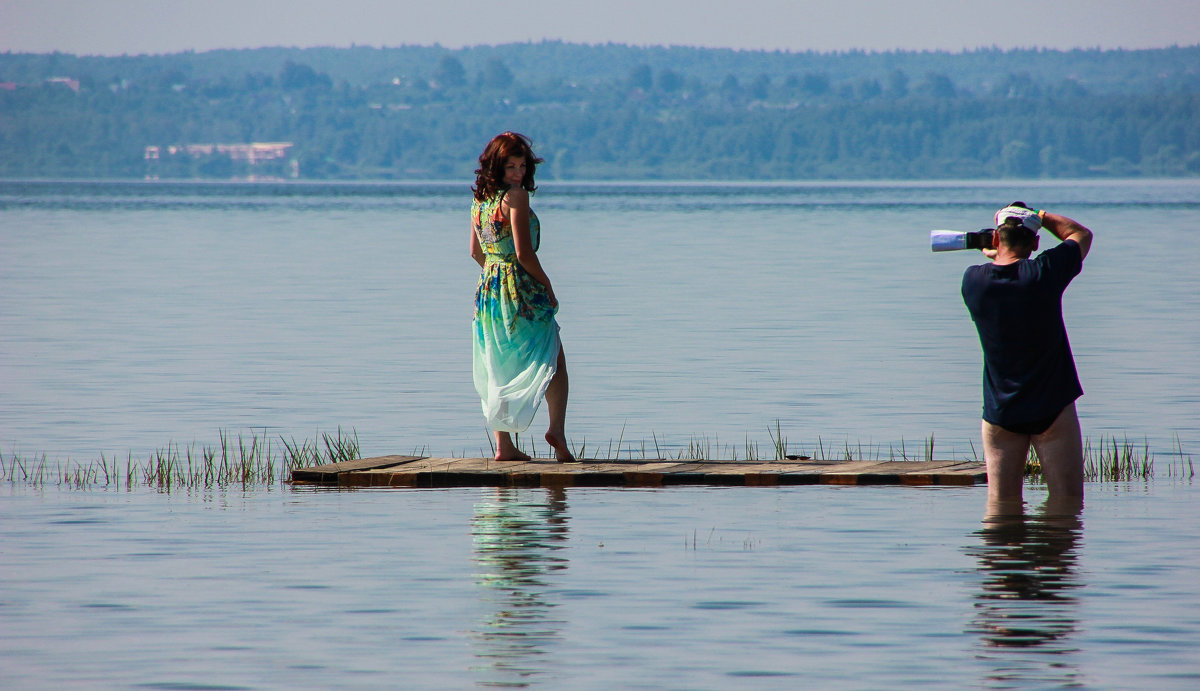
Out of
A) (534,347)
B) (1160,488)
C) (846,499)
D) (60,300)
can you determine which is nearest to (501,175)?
(534,347)

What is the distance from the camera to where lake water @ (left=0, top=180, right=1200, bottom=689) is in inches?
313

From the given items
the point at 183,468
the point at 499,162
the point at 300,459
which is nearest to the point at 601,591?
the point at 499,162

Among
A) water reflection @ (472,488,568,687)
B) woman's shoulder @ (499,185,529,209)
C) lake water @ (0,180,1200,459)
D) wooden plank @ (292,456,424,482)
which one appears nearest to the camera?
water reflection @ (472,488,568,687)

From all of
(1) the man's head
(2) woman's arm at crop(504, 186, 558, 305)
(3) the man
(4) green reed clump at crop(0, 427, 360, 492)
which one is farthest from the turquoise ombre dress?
(1) the man's head

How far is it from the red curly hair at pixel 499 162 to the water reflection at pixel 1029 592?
142 inches

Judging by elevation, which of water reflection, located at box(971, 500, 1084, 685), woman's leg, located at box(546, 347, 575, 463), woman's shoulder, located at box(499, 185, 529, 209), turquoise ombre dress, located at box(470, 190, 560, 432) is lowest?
water reflection, located at box(971, 500, 1084, 685)

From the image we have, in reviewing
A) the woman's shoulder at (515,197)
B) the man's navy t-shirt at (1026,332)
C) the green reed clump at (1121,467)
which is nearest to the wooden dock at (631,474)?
the green reed clump at (1121,467)

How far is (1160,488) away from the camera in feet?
43.3

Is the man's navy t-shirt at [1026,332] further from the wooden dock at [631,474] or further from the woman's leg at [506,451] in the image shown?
the woman's leg at [506,451]

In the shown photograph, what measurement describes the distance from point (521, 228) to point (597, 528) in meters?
2.04

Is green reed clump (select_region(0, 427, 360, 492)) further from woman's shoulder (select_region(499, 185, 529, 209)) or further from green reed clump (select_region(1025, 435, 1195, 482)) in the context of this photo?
green reed clump (select_region(1025, 435, 1195, 482))

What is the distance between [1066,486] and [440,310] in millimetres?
27236

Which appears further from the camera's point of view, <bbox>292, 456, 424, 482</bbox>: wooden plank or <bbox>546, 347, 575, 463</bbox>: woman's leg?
<bbox>292, 456, 424, 482</bbox>: wooden plank

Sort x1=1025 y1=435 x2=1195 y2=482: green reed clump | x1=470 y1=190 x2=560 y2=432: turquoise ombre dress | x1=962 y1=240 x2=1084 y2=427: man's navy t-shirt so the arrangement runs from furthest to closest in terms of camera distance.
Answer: x1=1025 y1=435 x2=1195 y2=482: green reed clump
x1=470 y1=190 x2=560 y2=432: turquoise ombre dress
x1=962 y1=240 x2=1084 y2=427: man's navy t-shirt
